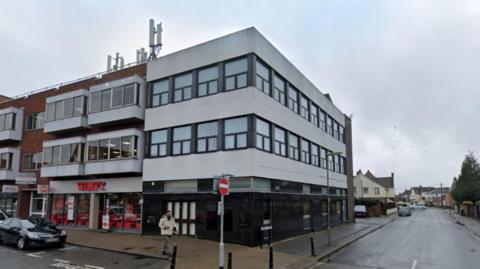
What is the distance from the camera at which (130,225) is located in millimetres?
22609

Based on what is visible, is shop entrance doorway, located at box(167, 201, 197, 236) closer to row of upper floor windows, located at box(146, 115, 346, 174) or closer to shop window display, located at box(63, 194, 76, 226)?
row of upper floor windows, located at box(146, 115, 346, 174)

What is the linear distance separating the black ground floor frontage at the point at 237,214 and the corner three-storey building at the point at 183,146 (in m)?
0.06

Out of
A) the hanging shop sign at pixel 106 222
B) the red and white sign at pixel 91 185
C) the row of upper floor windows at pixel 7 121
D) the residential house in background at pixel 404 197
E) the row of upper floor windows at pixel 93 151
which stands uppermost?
the row of upper floor windows at pixel 7 121

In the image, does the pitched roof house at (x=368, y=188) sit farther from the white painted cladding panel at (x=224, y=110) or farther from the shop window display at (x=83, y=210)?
the shop window display at (x=83, y=210)

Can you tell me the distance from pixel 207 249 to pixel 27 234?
8.05 meters

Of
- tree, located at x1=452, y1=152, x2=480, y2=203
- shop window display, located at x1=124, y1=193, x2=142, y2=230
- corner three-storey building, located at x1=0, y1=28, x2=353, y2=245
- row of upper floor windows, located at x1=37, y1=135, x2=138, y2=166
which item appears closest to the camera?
corner three-storey building, located at x1=0, y1=28, x2=353, y2=245

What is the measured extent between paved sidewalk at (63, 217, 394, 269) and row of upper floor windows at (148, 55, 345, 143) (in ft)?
26.0

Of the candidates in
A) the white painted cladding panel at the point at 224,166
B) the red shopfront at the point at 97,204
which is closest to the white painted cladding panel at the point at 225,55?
the white painted cladding panel at the point at 224,166

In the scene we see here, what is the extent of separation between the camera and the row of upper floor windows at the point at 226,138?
730 inches

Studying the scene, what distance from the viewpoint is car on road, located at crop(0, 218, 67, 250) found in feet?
53.3

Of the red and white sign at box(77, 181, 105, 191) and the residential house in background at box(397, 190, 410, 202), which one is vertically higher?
the red and white sign at box(77, 181, 105, 191)

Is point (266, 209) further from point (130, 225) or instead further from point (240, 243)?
point (130, 225)

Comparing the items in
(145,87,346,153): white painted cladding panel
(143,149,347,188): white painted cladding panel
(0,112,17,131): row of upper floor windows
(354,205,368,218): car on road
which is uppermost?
(0,112,17,131): row of upper floor windows

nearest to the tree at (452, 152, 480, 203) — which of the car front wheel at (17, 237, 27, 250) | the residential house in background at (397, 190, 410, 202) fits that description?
the car front wheel at (17, 237, 27, 250)
